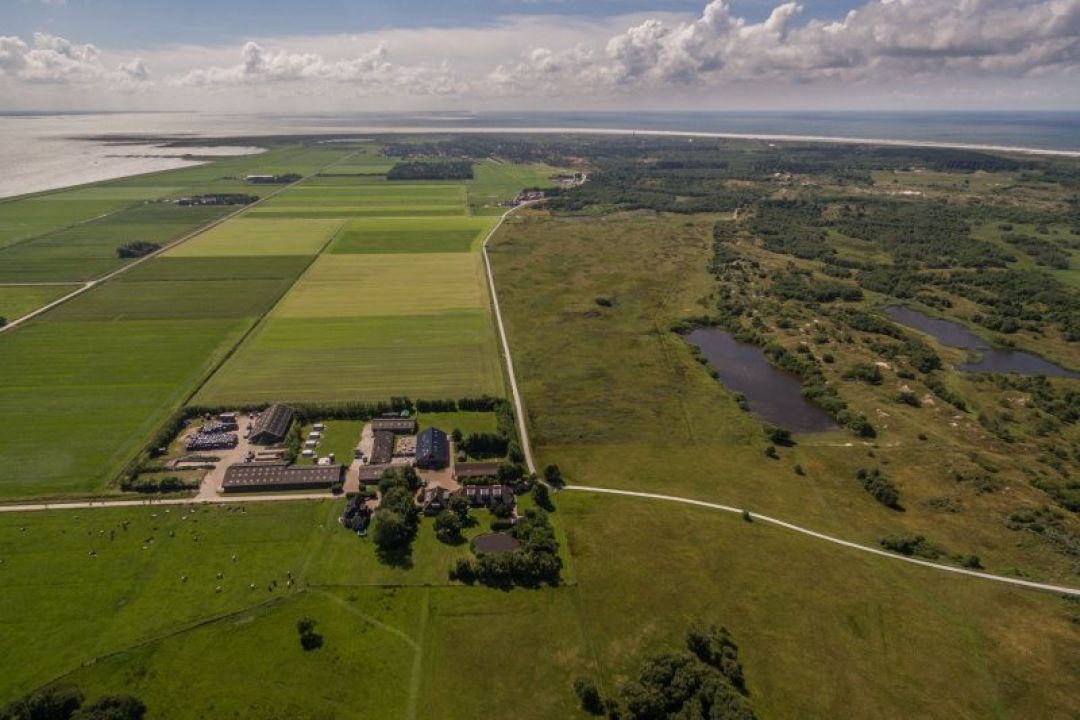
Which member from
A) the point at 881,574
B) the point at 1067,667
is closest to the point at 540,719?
the point at 881,574

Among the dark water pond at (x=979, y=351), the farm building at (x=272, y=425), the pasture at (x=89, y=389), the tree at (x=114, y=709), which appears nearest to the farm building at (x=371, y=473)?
the farm building at (x=272, y=425)

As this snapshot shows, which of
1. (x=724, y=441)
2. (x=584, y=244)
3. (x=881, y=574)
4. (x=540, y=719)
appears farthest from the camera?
(x=584, y=244)

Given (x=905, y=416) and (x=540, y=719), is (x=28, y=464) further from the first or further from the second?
(x=905, y=416)

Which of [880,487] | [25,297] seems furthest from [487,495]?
[25,297]

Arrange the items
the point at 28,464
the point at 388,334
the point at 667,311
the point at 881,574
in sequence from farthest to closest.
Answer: the point at 667,311 < the point at 388,334 < the point at 28,464 < the point at 881,574

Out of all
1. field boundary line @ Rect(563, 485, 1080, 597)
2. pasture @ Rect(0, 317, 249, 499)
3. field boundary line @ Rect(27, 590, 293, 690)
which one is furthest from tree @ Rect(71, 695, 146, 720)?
field boundary line @ Rect(563, 485, 1080, 597)

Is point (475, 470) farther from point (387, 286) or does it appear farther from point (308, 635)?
point (387, 286)

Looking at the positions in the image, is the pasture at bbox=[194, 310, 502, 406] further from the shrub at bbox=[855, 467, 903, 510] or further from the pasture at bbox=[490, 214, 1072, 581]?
the shrub at bbox=[855, 467, 903, 510]

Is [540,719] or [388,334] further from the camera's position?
[388,334]
